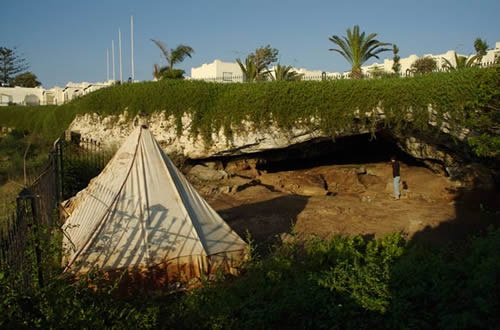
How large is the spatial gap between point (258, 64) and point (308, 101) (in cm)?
1360

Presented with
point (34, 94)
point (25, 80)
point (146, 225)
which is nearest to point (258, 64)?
point (146, 225)

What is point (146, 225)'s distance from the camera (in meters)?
6.28

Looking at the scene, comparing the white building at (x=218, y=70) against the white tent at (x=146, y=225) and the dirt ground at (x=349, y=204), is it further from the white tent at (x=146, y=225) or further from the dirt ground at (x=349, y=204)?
the white tent at (x=146, y=225)

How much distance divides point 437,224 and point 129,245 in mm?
7612

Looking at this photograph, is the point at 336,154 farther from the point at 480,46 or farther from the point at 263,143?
the point at 480,46

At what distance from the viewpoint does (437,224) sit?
387 inches

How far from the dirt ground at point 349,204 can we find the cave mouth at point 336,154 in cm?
78

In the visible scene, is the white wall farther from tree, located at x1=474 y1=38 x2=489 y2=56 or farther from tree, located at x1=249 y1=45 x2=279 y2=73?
tree, located at x1=474 y1=38 x2=489 y2=56

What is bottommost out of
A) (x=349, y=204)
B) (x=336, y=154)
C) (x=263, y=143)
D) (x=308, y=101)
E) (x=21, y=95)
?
(x=349, y=204)

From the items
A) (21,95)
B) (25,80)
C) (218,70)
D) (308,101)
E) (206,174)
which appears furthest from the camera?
(25,80)

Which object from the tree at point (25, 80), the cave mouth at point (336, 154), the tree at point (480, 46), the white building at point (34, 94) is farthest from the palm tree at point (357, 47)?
the tree at point (25, 80)

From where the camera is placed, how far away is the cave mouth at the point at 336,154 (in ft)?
52.6

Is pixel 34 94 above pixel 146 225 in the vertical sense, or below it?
above

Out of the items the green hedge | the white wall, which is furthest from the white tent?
the white wall
